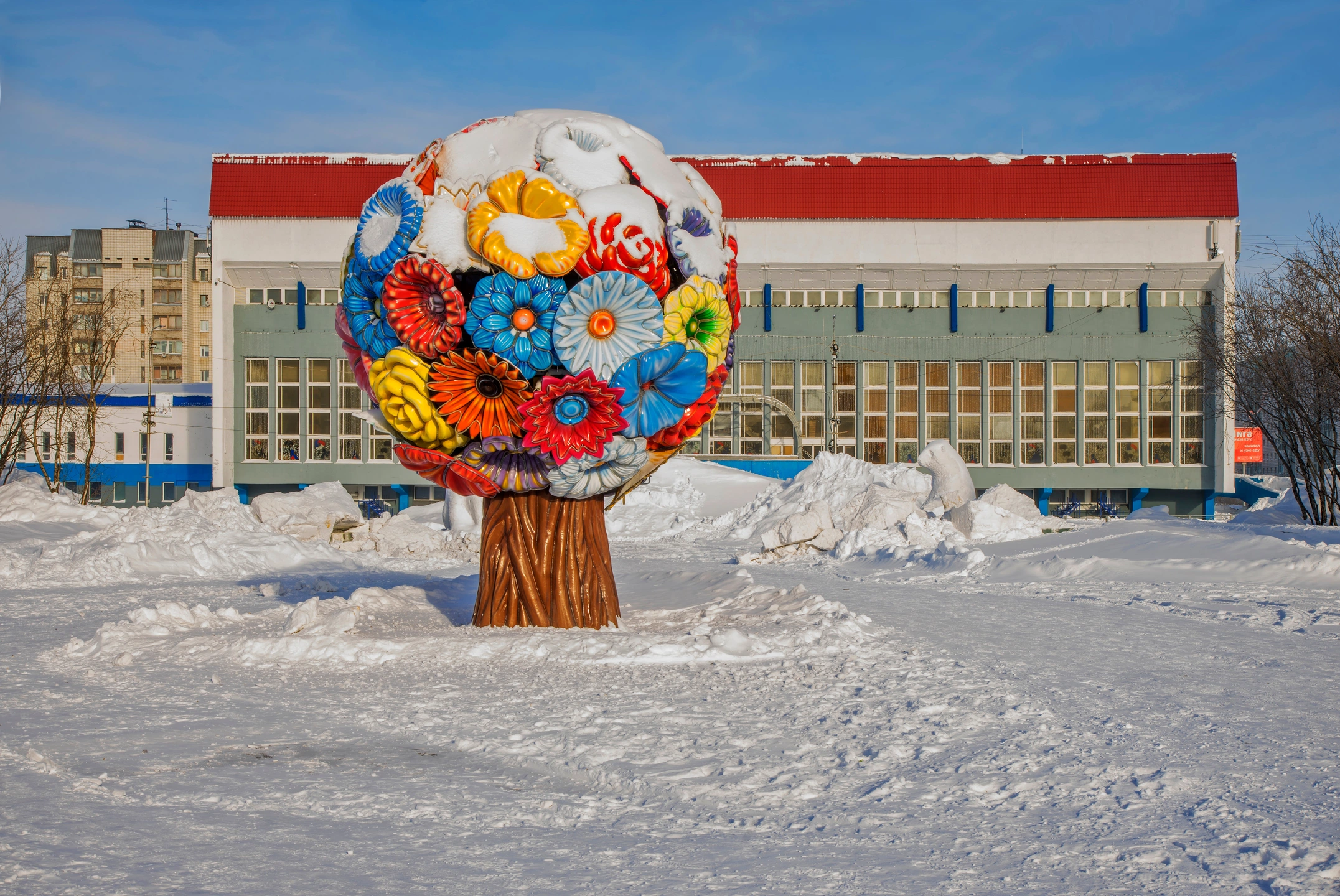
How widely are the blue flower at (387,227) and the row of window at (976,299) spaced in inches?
1212

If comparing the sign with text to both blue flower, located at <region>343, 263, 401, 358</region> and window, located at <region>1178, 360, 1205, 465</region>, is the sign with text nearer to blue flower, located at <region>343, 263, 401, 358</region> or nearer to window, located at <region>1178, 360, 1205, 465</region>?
window, located at <region>1178, 360, 1205, 465</region>

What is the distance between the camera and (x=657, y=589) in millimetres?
12305

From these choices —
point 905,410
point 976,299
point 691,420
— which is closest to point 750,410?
point 905,410

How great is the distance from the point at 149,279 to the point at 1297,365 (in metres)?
69.8

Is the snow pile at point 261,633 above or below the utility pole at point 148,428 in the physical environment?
below

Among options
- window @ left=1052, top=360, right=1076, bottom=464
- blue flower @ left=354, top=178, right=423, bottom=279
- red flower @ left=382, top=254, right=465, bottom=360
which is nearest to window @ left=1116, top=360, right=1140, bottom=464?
window @ left=1052, top=360, right=1076, bottom=464

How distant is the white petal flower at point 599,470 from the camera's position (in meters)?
9.04

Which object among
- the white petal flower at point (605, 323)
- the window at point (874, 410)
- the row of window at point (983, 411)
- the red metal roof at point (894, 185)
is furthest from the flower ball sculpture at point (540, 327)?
the window at point (874, 410)

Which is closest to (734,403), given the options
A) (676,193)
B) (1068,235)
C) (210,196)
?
(1068,235)

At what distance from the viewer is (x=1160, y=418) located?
3956 cm

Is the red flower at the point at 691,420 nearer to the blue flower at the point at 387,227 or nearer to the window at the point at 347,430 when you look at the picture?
the blue flower at the point at 387,227

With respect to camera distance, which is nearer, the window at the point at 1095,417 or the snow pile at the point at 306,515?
the snow pile at the point at 306,515

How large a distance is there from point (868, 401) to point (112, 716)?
35697 millimetres

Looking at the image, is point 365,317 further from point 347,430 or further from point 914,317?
point 914,317
